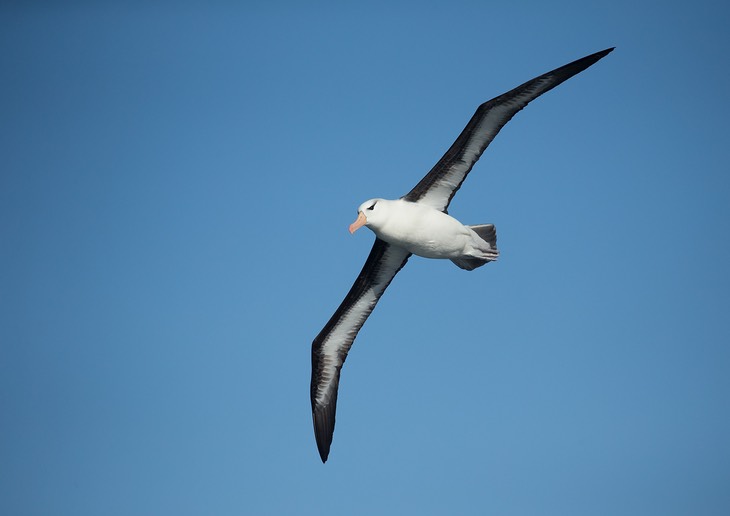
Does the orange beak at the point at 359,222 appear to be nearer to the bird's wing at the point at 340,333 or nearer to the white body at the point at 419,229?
the white body at the point at 419,229

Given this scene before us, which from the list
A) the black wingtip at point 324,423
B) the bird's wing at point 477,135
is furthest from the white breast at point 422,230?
the black wingtip at point 324,423

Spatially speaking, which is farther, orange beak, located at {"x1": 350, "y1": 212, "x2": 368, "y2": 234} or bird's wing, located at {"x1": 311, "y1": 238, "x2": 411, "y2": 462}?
bird's wing, located at {"x1": 311, "y1": 238, "x2": 411, "y2": 462}

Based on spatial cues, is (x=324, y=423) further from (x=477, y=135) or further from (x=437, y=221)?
(x=477, y=135)

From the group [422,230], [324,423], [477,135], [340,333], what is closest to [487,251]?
[422,230]

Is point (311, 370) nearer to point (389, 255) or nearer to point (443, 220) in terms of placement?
point (389, 255)

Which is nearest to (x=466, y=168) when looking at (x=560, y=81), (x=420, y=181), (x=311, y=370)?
(x=420, y=181)

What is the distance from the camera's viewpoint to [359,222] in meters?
13.0

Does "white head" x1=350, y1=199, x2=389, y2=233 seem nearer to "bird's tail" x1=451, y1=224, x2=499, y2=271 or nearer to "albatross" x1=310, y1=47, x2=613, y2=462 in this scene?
"albatross" x1=310, y1=47, x2=613, y2=462

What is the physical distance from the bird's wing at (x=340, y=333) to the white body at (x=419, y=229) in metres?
1.11

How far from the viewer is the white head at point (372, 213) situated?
42.8 ft

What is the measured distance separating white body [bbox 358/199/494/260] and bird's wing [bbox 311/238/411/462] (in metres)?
1.11

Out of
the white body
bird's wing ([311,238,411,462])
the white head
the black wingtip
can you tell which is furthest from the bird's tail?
the black wingtip

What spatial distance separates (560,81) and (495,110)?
91 cm

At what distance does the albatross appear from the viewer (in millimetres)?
12961
